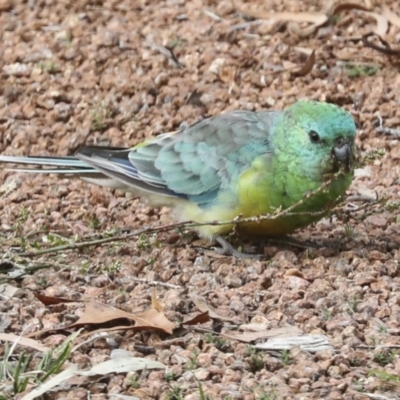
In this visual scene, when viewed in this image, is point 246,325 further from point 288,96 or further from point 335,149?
point 288,96

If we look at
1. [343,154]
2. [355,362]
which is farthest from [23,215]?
[355,362]

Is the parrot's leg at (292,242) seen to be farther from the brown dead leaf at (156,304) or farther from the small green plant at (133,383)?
the small green plant at (133,383)

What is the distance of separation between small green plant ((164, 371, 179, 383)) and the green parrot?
1411 millimetres

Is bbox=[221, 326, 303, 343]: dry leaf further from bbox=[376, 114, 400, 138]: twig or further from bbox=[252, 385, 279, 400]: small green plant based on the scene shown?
bbox=[376, 114, 400, 138]: twig

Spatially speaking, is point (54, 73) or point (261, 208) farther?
point (54, 73)

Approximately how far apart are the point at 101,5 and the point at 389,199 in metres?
3.43

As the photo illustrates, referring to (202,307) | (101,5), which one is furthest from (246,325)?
(101,5)

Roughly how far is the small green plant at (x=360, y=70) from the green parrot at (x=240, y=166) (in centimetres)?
177

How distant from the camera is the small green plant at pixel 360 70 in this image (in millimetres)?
7023

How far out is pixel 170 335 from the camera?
4.05 meters

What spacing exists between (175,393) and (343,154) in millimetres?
1882

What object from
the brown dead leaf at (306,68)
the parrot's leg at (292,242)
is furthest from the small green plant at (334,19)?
the parrot's leg at (292,242)

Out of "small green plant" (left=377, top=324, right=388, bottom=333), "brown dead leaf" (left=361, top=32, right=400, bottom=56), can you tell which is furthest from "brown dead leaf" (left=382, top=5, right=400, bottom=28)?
"small green plant" (left=377, top=324, right=388, bottom=333)

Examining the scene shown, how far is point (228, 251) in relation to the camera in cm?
527
